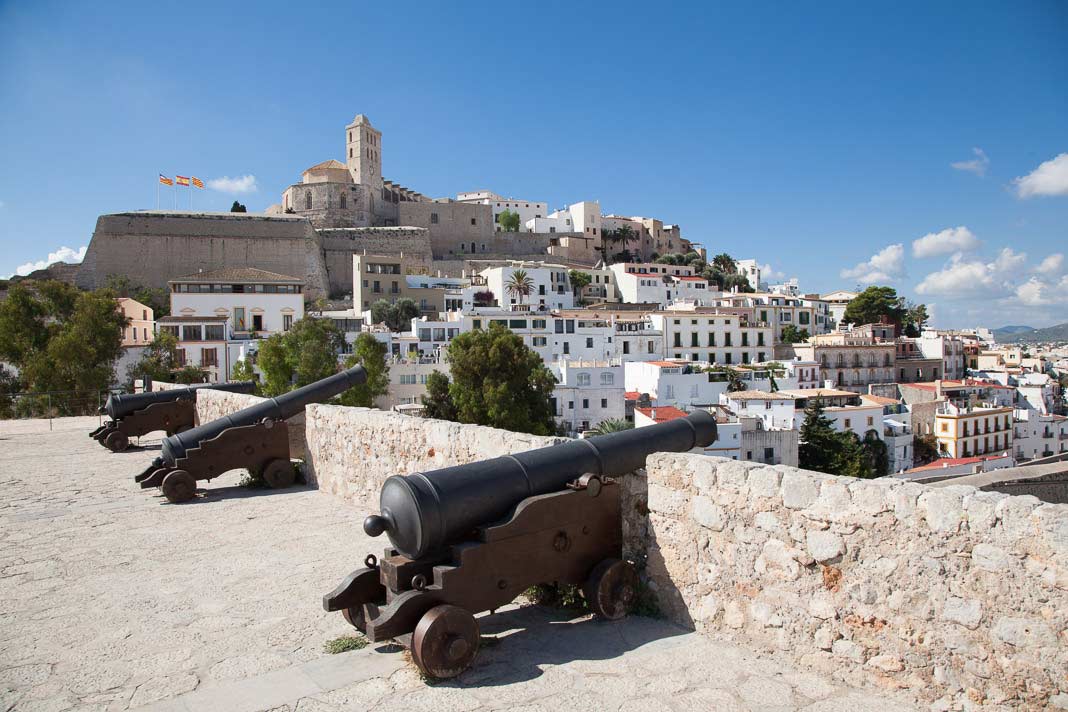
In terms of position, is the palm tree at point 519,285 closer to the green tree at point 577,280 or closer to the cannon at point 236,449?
the green tree at point 577,280

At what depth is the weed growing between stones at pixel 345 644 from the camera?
3324 millimetres

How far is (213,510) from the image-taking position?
6.50 metres

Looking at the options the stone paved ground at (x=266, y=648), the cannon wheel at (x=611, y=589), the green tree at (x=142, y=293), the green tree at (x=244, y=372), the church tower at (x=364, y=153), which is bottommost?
the stone paved ground at (x=266, y=648)

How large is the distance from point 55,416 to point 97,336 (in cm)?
500

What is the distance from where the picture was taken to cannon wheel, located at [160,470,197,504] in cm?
679

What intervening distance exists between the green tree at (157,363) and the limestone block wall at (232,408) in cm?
1333

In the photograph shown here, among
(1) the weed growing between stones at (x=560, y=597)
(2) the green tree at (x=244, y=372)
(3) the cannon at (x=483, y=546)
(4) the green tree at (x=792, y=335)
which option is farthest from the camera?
(4) the green tree at (x=792, y=335)

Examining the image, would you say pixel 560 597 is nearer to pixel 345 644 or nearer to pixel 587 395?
pixel 345 644

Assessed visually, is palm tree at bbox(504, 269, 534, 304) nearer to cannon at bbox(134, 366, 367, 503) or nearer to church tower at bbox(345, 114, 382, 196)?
church tower at bbox(345, 114, 382, 196)

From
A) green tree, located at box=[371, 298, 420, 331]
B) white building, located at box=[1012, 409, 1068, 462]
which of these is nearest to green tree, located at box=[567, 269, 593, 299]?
green tree, located at box=[371, 298, 420, 331]

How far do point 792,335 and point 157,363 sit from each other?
5012cm

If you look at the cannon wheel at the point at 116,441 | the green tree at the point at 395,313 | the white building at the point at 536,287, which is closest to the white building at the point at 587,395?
the green tree at the point at 395,313

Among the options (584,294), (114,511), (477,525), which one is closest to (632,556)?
(477,525)

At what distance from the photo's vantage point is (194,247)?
6250 centimetres
